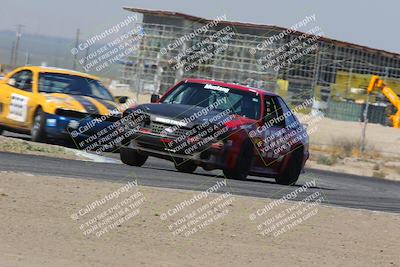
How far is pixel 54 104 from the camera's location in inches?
653

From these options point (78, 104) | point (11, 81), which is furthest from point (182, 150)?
point (11, 81)

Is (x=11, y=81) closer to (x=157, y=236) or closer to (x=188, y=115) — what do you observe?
(x=188, y=115)

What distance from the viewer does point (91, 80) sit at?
18328 mm

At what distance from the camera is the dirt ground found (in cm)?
764

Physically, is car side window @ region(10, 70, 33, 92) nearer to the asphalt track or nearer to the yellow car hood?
the yellow car hood

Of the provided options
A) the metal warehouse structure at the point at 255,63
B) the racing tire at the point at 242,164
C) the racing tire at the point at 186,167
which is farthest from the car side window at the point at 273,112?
the metal warehouse structure at the point at 255,63

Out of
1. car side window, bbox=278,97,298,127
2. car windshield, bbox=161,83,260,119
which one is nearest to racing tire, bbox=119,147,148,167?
car windshield, bbox=161,83,260,119

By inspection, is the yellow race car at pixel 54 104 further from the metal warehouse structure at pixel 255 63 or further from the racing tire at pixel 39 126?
the metal warehouse structure at pixel 255 63

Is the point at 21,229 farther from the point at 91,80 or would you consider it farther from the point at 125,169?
the point at 91,80

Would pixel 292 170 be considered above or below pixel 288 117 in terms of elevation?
below

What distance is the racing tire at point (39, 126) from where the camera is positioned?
1664cm

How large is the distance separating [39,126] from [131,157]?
8.34 feet

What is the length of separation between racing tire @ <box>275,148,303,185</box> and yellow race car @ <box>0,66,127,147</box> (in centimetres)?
307

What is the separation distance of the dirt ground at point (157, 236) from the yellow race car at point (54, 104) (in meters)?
4.98
